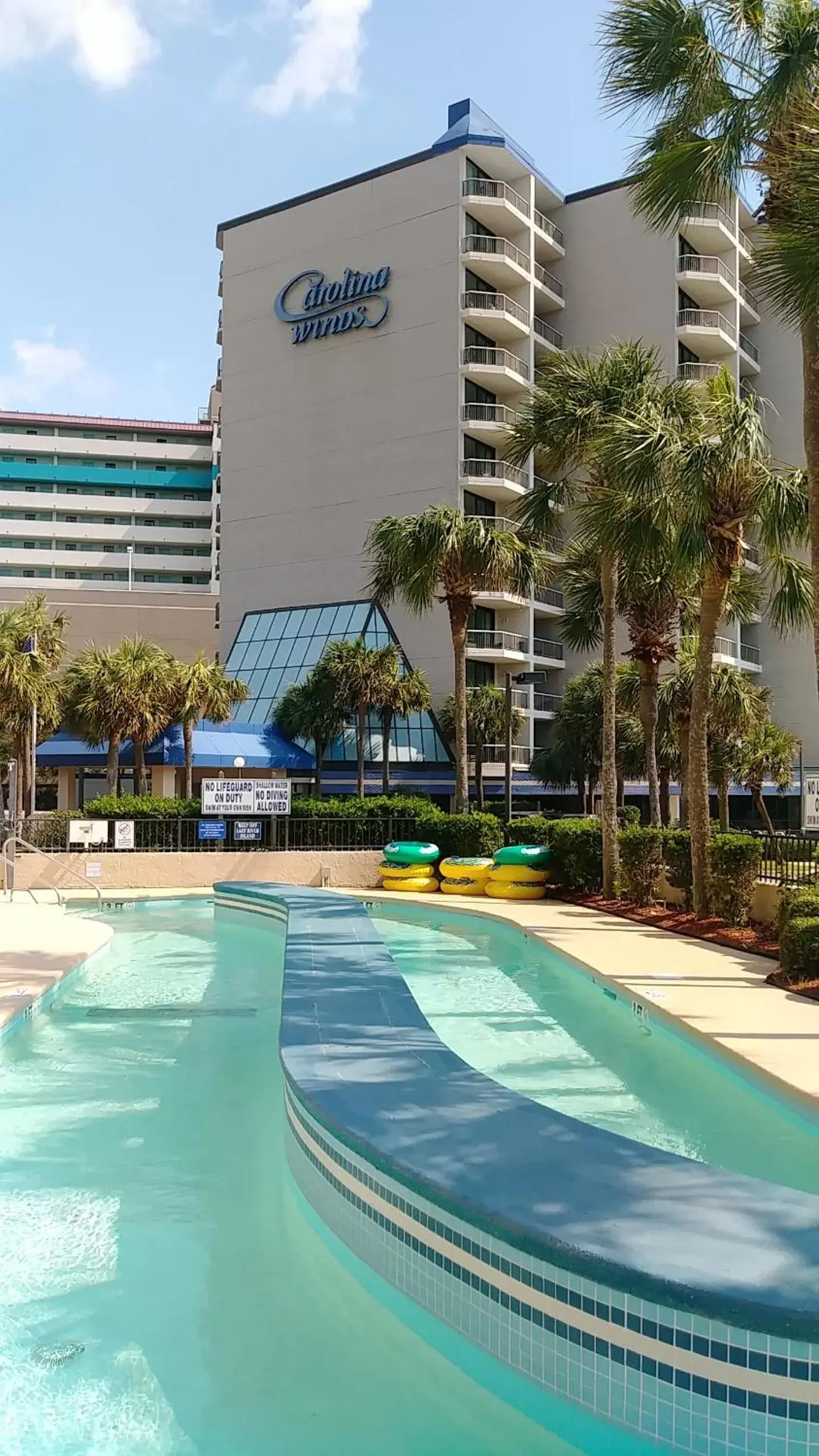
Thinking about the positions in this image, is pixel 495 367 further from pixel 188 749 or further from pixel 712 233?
pixel 188 749

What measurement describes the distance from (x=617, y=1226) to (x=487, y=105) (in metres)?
50.8

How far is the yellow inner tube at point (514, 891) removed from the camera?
68.9 ft

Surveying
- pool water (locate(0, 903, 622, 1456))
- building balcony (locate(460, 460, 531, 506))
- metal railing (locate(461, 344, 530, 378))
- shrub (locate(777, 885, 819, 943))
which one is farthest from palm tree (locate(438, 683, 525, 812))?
pool water (locate(0, 903, 622, 1456))

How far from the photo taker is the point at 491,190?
42812 millimetres

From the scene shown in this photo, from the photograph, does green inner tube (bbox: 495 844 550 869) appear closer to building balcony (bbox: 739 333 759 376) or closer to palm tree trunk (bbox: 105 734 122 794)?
palm tree trunk (bbox: 105 734 122 794)

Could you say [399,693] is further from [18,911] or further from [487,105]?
[487,105]

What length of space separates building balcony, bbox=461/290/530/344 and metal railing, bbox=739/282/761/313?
10.6 meters

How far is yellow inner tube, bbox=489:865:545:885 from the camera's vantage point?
21.2 meters

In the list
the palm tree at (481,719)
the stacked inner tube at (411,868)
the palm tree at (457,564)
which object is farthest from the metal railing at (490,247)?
the stacked inner tube at (411,868)

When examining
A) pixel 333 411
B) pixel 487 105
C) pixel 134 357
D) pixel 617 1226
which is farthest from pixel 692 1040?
pixel 487 105

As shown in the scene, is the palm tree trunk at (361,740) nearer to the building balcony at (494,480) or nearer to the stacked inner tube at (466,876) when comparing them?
the building balcony at (494,480)

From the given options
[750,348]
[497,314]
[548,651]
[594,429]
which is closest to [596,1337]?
[594,429]

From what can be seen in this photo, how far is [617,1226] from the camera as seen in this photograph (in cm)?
437

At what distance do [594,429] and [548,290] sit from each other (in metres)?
30.9
